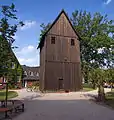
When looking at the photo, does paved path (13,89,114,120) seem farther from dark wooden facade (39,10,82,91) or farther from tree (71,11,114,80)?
tree (71,11,114,80)

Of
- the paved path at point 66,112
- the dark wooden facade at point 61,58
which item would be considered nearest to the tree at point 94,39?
the dark wooden facade at point 61,58

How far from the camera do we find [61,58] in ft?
148

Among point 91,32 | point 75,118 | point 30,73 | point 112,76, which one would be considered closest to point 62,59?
point 112,76

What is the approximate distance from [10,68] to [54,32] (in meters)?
28.5

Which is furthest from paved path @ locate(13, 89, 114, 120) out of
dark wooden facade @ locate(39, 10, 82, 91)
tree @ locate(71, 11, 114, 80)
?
tree @ locate(71, 11, 114, 80)

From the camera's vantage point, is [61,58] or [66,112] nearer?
[66,112]

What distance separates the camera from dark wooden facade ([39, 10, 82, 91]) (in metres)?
43.9

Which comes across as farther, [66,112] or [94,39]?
[94,39]

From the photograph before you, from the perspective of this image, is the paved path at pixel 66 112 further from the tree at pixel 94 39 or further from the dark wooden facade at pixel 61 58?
the tree at pixel 94 39

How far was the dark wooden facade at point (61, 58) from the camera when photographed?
43.9 meters

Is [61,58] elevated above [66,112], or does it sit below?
above

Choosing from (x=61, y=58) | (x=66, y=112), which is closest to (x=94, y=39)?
(x=61, y=58)

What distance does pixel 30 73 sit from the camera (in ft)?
264

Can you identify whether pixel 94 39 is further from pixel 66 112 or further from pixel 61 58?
pixel 66 112
